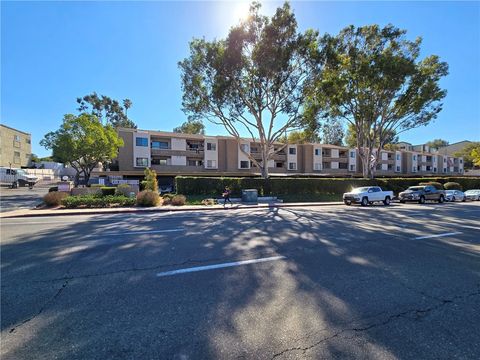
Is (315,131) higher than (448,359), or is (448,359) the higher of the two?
(315,131)

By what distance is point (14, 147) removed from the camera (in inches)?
2157

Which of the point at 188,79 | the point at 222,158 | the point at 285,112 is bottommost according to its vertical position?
the point at 222,158

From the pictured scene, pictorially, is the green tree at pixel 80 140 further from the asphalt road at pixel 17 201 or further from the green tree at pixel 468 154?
the green tree at pixel 468 154

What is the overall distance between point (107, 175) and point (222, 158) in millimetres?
18573

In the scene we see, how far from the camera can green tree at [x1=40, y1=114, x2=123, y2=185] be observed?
111ft

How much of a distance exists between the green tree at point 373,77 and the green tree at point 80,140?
2784 centimetres

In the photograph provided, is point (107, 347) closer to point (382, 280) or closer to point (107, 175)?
point (382, 280)

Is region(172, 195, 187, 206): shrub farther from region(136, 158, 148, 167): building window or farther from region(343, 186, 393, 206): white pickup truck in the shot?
region(136, 158, 148, 167): building window

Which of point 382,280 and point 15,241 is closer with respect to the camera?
point 382,280

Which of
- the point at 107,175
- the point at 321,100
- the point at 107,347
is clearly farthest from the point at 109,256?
the point at 107,175

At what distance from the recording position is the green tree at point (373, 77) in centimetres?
2540

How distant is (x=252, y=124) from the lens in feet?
90.9

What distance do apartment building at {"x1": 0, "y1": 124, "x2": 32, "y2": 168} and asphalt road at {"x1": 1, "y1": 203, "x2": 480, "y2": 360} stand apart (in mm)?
61270

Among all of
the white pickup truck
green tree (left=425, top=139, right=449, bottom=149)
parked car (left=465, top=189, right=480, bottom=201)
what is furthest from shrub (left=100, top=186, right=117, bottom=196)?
green tree (left=425, top=139, right=449, bottom=149)
